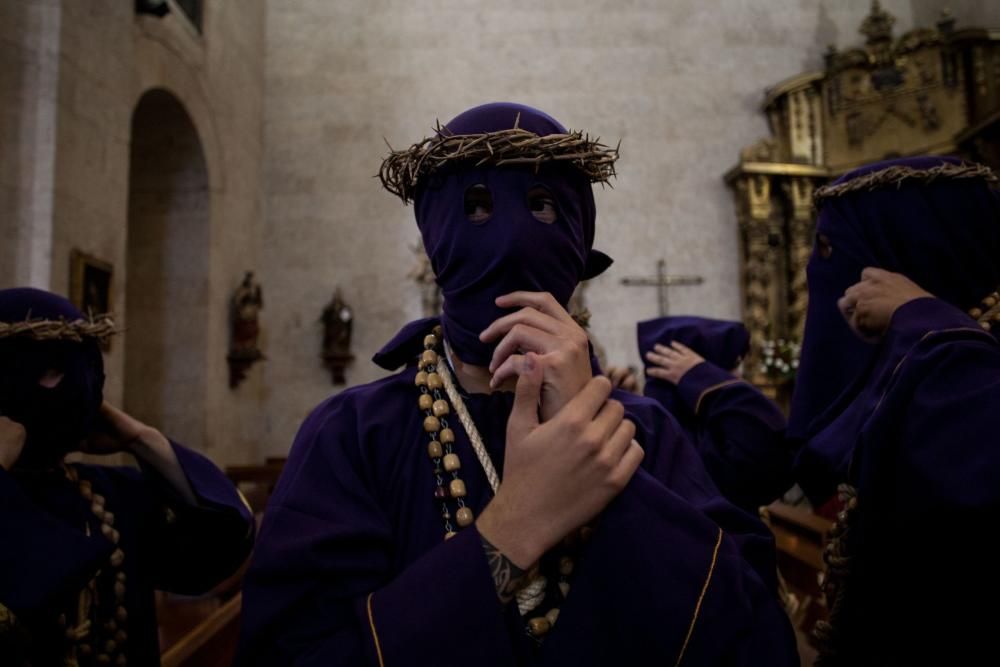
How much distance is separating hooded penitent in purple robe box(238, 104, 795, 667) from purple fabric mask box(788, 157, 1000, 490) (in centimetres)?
89

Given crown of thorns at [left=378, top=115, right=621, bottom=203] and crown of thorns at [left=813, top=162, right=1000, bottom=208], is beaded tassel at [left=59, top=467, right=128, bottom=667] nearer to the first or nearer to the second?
crown of thorns at [left=378, top=115, right=621, bottom=203]

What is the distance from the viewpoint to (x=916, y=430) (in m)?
1.44

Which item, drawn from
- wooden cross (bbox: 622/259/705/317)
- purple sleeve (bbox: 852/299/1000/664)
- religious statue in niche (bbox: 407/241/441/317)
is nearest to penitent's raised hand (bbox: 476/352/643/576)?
purple sleeve (bbox: 852/299/1000/664)

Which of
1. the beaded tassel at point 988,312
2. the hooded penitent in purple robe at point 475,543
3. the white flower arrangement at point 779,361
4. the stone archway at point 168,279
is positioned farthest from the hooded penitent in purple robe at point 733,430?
the stone archway at point 168,279

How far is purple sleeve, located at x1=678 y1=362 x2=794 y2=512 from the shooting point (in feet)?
8.27

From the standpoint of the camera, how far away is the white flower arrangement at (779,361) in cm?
916

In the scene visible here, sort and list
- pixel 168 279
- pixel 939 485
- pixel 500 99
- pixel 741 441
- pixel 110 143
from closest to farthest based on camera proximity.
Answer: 1. pixel 939 485
2. pixel 741 441
3. pixel 110 143
4. pixel 168 279
5. pixel 500 99

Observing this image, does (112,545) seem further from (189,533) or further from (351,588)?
(351,588)

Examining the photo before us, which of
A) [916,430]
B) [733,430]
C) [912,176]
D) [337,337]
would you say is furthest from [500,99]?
[916,430]

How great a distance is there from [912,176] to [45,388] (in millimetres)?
2272

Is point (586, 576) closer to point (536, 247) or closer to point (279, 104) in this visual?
point (536, 247)

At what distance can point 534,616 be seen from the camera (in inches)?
44.6

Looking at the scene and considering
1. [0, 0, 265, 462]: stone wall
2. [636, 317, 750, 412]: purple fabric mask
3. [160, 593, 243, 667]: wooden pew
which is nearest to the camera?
[160, 593, 243, 667]: wooden pew

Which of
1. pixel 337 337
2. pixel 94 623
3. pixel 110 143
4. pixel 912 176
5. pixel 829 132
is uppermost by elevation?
pixel 829 132
